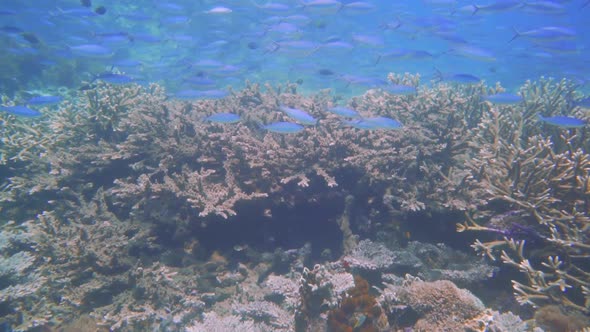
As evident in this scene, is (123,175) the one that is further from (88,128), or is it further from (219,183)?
(219,183)

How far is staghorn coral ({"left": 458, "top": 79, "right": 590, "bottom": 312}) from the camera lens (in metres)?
3.36

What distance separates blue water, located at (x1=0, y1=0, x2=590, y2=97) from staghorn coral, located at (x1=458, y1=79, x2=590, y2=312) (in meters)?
4.43

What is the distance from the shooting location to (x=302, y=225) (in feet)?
16.6

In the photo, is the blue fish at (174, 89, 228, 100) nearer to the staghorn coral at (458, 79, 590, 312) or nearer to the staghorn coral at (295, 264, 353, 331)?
the staghorn coral at (295, 264, 353, 331)

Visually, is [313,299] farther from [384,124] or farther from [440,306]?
[384,124]

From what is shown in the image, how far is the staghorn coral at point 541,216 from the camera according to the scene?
132 inches

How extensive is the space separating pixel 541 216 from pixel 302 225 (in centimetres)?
323

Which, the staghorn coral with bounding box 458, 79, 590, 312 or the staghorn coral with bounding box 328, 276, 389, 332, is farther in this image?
the staghorn coral with bounding box 458, 79, 590, 312

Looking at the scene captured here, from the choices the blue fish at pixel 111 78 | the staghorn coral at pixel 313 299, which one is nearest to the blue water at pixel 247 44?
Answer: the blue fish at pixel 111 78

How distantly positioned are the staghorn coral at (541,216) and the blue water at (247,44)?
4.43 m

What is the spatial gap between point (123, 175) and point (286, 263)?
3591 millimetres

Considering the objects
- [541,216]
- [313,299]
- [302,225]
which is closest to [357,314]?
[313,299]

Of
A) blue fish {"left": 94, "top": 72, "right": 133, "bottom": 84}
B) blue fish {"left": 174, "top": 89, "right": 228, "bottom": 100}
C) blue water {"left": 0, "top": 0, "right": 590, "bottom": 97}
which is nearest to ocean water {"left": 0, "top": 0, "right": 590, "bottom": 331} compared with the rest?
blue fish {"left": 174, "top": 89, "right": 228, "bottom": 100}

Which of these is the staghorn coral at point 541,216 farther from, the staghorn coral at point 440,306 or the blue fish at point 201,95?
the blue fish at point 201,95
